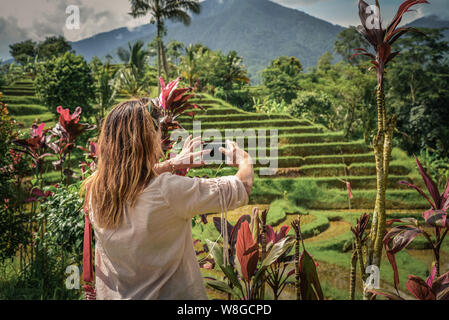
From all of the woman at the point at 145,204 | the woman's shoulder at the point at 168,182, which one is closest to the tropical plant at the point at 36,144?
the woman at the point at 145,204

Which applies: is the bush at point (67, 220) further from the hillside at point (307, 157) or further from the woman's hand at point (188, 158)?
the hillside at point (307, 157)

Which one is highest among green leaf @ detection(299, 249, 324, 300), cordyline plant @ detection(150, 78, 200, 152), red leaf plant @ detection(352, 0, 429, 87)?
red leaf plant @ detection(352, 0, 429, 87)

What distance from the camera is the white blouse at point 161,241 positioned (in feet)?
2.35

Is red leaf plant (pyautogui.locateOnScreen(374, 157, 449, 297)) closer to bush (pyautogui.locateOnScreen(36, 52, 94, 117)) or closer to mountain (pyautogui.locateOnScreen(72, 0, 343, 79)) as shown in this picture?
bush (pyautogui.locateOnScreen(36, 52, 94, 117))

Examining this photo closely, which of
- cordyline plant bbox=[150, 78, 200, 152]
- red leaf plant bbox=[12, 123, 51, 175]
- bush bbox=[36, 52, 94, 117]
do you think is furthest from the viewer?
bush bbox=[36, 52, 94, 117]

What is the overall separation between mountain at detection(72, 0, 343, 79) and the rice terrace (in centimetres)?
4

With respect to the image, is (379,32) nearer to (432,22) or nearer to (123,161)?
(123,161)

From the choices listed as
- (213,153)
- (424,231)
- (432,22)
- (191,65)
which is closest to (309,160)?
(432,22)

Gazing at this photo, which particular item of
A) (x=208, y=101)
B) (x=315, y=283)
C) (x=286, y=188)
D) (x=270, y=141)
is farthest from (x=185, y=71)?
(x=315, y=283)

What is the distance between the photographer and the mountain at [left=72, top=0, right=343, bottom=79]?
5.54m

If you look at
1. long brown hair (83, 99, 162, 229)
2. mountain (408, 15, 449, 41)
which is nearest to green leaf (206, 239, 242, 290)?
long brown hair (83, 99, 162, 229)

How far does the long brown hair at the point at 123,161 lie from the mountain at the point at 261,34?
4.87m

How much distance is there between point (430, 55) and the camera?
385 cm

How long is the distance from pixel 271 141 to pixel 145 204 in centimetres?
423
